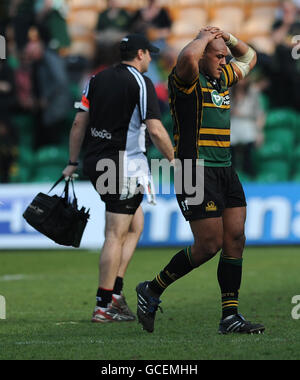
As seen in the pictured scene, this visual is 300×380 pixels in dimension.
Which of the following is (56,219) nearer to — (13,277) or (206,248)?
(206,248)

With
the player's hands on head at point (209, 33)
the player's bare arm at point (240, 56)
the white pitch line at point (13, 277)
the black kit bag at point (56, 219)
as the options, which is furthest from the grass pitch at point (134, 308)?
the player's hands on head at point (209, 33)

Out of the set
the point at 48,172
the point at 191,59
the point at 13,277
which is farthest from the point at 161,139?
the point at 48,172

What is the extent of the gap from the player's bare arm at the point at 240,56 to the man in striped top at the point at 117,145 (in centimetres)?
89

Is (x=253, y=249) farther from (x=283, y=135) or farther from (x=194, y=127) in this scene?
(x=194, y=127)

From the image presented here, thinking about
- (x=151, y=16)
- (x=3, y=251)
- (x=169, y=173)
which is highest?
(x=151, y=16)

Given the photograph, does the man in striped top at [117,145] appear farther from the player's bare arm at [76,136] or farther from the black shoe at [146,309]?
the black shoe at [146,309]

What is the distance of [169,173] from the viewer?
15.2 m

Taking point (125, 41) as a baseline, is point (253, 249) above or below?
below

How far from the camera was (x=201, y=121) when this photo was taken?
665 centimetres

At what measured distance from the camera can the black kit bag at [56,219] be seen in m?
7.81

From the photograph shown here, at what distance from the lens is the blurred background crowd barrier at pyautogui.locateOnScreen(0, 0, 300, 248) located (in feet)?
52.6

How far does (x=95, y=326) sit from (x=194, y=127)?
1.83 meters

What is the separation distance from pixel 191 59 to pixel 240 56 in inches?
40.5

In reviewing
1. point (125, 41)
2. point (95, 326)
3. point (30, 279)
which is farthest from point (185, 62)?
point (30, 279)
